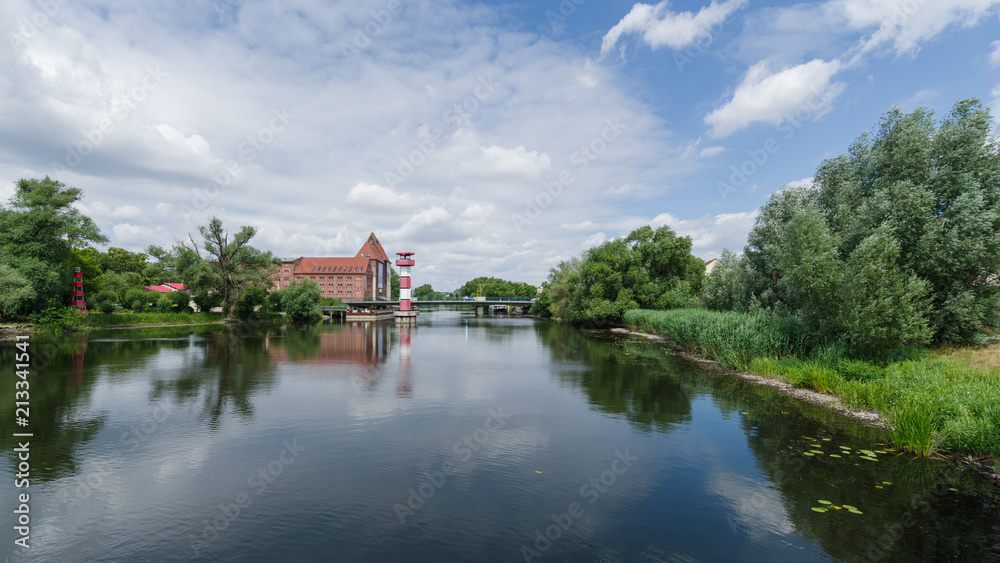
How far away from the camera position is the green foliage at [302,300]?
247 feet

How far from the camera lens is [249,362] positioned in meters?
27.3

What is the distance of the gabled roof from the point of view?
152m

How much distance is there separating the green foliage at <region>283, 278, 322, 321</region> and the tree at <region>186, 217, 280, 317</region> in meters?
7.43

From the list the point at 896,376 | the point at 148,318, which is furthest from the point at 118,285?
the point at 896,376

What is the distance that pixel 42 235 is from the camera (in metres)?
43.2

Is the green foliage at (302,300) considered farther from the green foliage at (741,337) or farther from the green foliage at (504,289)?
the green foliage at (504,289)

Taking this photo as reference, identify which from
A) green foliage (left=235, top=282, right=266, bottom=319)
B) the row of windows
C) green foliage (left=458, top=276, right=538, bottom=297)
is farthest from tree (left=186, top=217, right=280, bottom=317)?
green foliage (left=458, top=276, right=538, bottom=297)

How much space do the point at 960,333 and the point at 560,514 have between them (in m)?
23.4

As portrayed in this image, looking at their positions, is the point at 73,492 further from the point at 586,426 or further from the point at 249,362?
the point at 249,362

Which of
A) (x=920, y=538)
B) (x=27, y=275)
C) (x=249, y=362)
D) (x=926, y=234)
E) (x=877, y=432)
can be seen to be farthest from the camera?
(x=27, y=275)

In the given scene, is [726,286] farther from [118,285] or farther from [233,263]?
[118,285]

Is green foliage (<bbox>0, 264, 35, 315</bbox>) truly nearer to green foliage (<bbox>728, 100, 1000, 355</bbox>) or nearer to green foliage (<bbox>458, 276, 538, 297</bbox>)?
green foliage (<bbox>728, 100, 1000, 355</bbox>)

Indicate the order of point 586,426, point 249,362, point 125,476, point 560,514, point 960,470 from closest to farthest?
point 560,514
point 125,476
point 960,470
point 586,426
point 249,362

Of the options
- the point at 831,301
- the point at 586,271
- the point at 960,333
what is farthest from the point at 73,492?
the point at 586,271
